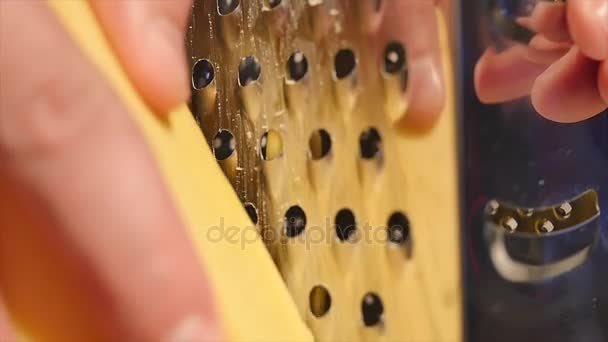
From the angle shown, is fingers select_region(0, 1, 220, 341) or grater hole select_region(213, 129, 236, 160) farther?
grater hole select_region(213, 129, 236, 160)

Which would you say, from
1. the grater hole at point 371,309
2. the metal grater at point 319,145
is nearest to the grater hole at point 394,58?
the metal grater at point 319,145

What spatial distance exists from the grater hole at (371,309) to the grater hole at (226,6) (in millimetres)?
155

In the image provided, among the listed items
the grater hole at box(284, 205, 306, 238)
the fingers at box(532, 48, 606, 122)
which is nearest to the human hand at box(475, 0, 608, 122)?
the fingers at box(532, 48, 606, 122)

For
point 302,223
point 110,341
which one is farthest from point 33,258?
point 302,223

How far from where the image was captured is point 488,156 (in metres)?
0.33

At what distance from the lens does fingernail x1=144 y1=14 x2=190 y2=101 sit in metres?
0.27

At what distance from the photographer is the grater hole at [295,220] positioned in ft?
1.20

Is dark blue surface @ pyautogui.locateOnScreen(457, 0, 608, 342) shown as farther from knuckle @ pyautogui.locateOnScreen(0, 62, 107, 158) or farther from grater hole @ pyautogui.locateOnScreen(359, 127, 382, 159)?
knuckle @ pyautogui.locateOnScreen(0, 62, 107, 158)

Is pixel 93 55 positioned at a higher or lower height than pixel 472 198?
higher

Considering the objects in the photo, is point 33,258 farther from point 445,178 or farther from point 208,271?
point 445,178

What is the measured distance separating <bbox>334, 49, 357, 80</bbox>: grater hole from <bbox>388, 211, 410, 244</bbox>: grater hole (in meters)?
0.07

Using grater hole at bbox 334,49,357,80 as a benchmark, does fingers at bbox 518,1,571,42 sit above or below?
above

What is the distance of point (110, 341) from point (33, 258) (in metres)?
0.04

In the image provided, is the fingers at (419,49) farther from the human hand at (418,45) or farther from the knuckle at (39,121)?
the knuckle at (39,121)
